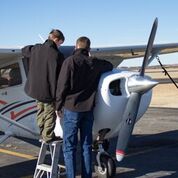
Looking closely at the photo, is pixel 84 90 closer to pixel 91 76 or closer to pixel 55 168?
pixel 91 76

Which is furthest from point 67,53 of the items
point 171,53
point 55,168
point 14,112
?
point 171,53

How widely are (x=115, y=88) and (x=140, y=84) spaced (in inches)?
15.3

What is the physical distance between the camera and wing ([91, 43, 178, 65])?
8445 millimetres

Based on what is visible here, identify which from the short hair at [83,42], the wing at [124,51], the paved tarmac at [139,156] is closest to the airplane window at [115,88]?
the short hair at [83,42]

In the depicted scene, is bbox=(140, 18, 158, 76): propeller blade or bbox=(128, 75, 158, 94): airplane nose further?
bbox=(140, 18, 158, 76): propeller blade

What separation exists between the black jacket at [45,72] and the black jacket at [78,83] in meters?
0.22

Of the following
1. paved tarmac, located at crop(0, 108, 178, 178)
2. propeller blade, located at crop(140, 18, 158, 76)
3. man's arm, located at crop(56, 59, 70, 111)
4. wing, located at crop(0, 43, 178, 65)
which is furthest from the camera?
wing, located at crop(0, 43, 178, 65)

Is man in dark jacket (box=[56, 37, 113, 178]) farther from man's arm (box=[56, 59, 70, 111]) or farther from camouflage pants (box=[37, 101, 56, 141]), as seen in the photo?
camouflage pants (box=[37, 101, 56, 141])

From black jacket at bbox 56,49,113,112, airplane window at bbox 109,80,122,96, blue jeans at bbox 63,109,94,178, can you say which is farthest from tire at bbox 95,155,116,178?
black jacket at bbox 56,49,113,112

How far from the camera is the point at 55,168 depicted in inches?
234

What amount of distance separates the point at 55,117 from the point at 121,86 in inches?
38.4

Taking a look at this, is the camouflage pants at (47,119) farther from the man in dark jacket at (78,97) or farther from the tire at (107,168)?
the tire at (107,168)

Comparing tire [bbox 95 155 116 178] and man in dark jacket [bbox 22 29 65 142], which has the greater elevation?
man in dark jacket [bbox 22 29 65 142]

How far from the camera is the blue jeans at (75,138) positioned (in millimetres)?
5488
